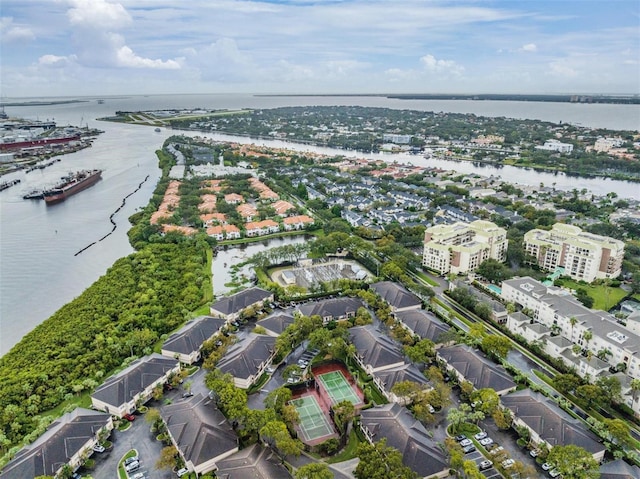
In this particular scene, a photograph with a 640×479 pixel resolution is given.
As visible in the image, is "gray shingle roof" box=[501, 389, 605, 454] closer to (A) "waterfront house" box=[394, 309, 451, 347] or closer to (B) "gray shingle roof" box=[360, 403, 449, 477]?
(B) "gray shingle roof" box=[360, 403, 449, 477]

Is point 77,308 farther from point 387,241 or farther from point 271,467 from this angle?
point 387,241

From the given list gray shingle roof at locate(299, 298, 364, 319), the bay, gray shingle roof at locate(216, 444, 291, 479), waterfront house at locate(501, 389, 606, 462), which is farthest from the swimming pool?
the bay

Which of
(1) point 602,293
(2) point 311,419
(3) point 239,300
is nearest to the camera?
(2) point 311,419

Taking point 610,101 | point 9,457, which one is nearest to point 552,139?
point 9,457

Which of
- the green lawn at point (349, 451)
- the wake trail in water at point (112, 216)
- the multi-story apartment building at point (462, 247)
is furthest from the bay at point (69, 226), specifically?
the multi-story apartment building at point (462, 247)

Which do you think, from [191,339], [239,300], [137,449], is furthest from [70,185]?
[137,449]

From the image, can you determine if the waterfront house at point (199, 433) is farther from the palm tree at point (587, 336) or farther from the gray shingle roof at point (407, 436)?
the palm tree at point (587, 336)

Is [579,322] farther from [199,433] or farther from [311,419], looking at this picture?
[199,433]
